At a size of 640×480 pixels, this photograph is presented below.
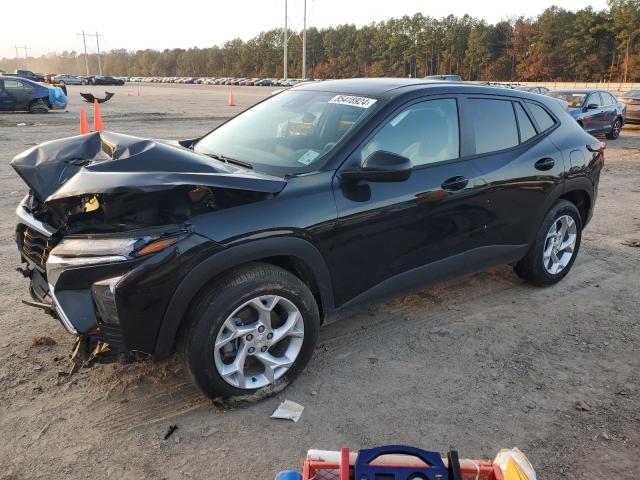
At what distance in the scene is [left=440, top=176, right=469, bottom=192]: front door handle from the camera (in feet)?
11.8

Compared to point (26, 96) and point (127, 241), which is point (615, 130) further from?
point (26, 96)

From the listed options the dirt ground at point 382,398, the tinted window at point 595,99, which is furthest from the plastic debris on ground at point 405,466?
the tinted window at point 595,99

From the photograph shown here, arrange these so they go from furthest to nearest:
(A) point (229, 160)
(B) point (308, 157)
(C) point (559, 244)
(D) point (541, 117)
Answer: (C) point (559, 244)
(D) point (541, 117)
(A) point (229, 160)
(B) point (308, 157)

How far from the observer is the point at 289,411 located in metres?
2.95

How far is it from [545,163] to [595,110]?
498 inches

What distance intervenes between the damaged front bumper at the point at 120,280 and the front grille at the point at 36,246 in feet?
0.66

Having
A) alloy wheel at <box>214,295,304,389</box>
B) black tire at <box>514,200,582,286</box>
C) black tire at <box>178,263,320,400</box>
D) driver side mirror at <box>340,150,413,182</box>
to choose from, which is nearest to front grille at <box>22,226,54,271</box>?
black tire at <box>178,263,320,400</box>

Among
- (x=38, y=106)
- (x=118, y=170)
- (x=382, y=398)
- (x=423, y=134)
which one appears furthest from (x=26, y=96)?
(x=382, y=398)

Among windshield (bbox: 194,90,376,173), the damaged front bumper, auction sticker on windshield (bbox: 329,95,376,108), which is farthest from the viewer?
auction sticker on windshield (bbox: 329,95,376,108)

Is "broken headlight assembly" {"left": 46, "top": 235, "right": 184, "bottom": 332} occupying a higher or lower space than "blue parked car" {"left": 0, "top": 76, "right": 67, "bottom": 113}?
lower

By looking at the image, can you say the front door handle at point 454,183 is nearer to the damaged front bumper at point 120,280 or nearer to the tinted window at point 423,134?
the tinted window at point 423,134

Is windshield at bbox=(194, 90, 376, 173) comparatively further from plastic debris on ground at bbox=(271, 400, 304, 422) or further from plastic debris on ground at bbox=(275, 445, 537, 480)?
plastic debris on ground at bbox=(275, 445, 537, 480)

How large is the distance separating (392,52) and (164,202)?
400ft

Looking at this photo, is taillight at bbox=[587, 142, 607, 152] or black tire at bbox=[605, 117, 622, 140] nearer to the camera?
taillight at bbox=[587, 142, 607, 152]
